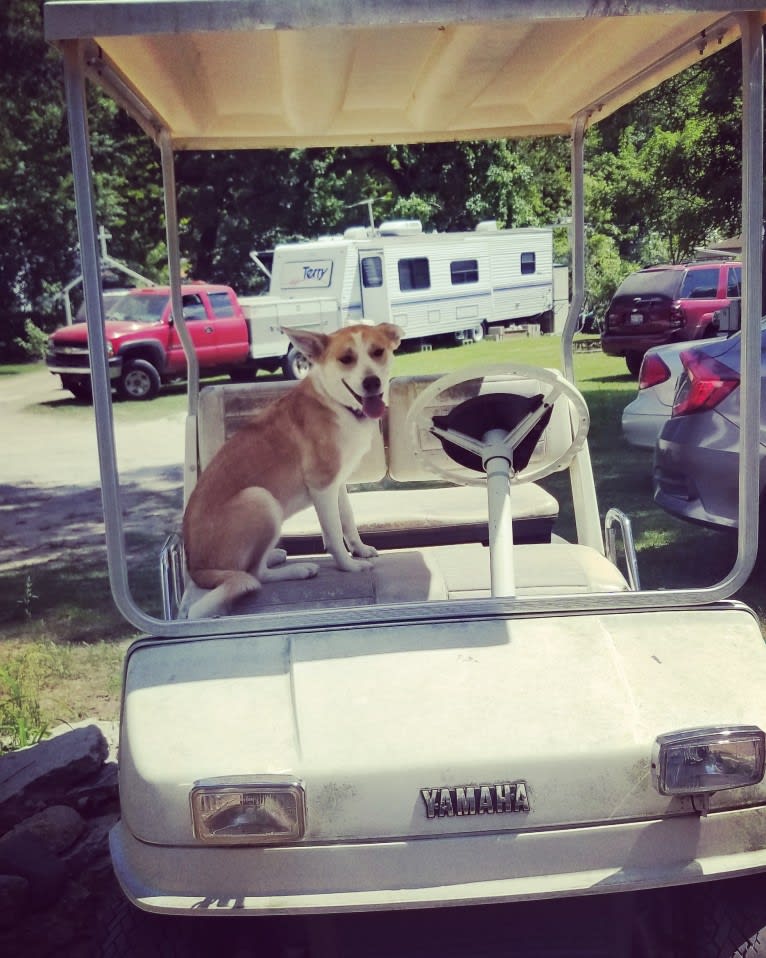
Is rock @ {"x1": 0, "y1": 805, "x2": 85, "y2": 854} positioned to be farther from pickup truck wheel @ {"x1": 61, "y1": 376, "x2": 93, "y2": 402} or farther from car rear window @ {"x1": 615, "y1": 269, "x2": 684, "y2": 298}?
car rear window @ {"x1": 615, "y1": 269, "x2": 684, "y2": 298}

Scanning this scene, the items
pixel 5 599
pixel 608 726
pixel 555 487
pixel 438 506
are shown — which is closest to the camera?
pixel 608 726

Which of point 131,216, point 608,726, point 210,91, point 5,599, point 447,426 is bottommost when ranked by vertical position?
point 5,599

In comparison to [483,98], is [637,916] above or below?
below

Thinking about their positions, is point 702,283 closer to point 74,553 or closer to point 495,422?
point 74,553

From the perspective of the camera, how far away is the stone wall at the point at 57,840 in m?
3.42

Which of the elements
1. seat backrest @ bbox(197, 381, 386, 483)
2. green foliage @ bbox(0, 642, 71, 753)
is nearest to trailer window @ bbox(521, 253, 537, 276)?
green foliage @ bbox(0, 642, 71, 753)

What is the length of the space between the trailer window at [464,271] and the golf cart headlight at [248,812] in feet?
86.4

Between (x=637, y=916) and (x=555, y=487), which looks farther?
(x=555, y=487)

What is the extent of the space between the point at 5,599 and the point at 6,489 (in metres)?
4.94

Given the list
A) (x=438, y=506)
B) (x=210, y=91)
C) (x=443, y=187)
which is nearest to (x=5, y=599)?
(x=438, y=506)

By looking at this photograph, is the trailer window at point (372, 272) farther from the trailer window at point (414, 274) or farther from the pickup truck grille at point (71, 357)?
the pickup truck grille at point (71, 357)

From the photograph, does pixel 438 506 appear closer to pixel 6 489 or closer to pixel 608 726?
pixel 608 726

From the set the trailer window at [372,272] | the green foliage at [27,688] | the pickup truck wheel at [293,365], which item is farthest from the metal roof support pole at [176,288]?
the trailer window at [372,272]

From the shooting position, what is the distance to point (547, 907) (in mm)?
2430
